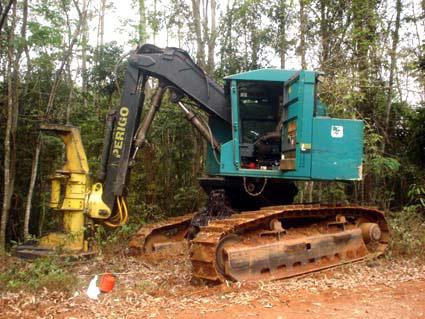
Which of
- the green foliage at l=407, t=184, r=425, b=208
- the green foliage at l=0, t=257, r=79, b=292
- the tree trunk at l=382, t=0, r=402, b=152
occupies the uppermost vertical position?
the tree trunk at l=382, t=0, r=402, b=152

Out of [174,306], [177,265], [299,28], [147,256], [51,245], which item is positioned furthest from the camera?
[299,28]

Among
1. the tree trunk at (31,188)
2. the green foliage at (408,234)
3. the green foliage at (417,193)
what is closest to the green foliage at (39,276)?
the tree trunk at (31,188)

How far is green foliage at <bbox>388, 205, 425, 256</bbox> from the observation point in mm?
8102

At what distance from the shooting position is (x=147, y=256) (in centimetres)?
771

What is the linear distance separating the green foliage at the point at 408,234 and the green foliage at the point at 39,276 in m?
5.42

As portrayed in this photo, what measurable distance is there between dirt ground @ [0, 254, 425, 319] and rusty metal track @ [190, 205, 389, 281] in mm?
196

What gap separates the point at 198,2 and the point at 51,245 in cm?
937

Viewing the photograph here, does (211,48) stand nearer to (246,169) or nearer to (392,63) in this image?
(392,63)

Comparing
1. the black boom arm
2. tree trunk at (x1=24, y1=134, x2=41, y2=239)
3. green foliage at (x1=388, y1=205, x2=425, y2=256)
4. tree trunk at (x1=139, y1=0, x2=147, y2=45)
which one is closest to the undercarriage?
green foliage at (x1=388, y1=205, x2=425, y2=256)

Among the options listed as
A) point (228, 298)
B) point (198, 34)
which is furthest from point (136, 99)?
point (198, 34)

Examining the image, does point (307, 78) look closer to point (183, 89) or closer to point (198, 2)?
→ point (183, 89)

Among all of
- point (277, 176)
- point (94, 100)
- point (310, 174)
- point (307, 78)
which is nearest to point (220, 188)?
point (277, 176)

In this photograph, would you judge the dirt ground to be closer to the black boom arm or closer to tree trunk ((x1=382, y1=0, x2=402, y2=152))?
the black boom arm

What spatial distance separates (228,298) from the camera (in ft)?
17.5
